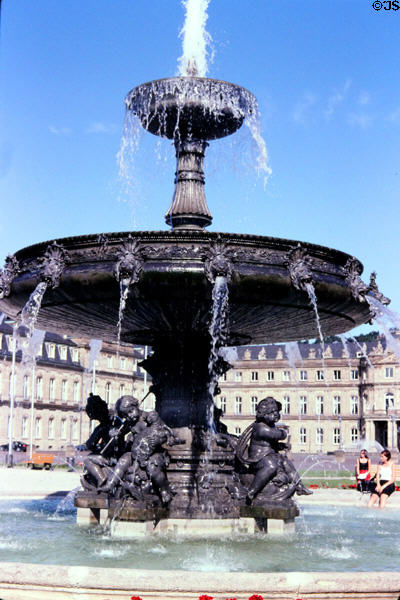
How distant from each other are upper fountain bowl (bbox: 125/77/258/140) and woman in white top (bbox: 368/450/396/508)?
6.39 metres

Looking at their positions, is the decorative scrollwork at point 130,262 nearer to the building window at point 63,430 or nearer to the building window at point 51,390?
the building window at point 51,390

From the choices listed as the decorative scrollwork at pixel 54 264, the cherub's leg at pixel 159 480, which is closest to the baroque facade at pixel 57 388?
Result: the cherub's leg at pixel 159 480

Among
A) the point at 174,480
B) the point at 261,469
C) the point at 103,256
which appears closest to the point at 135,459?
the point at 174,480

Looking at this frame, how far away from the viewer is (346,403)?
105m

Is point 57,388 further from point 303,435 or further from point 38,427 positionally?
point 303,435

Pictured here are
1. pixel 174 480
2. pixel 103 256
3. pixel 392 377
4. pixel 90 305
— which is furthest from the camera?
pixel 392 377

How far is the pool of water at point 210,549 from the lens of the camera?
6.55 meters

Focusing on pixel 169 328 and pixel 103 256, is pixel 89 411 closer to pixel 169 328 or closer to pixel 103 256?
pixel 169 328

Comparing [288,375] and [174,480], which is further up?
[288,375]

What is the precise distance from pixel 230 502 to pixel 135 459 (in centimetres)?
128

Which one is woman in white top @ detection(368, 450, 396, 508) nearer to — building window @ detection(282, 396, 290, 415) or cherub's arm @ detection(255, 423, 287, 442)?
cherub's arm @ detection(255, 423, 287, 442)

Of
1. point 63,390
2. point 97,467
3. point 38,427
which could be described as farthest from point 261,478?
point 63,390

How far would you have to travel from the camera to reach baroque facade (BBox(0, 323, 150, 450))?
72938mm

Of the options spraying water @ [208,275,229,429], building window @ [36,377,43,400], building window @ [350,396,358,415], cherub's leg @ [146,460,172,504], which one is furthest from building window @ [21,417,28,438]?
A: cherub's leg @ [146,460,172,504]
